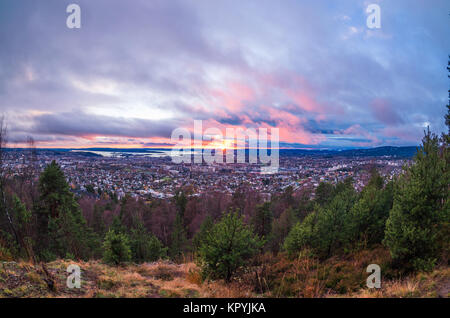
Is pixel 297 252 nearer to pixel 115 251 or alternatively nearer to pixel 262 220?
pixel 115 251

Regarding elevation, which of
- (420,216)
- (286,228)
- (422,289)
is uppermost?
(420,216)

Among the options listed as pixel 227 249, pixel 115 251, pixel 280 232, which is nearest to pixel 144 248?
pixel 115 251

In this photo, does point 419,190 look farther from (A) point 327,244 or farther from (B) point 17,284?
(B) point 17,284

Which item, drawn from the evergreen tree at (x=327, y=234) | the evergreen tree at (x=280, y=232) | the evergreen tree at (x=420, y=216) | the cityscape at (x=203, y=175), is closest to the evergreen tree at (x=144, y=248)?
the evergreen tree at (x=327, y=234)

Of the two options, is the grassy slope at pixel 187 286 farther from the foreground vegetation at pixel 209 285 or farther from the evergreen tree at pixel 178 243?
the evergreen tree at pixel 178 243

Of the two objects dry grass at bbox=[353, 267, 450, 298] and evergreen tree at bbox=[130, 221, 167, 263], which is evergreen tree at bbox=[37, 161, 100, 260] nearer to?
evergreen tree at bbox=[130, 221, 167, 263]

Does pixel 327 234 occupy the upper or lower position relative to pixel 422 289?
lower

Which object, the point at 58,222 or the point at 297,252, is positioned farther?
the point at 58,222

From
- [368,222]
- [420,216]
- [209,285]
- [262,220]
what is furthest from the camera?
[262,220]

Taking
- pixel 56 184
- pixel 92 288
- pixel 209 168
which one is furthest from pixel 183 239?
pixel 209 168
